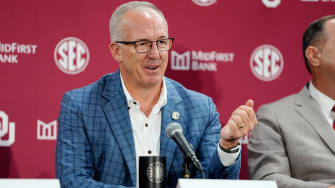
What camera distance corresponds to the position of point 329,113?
10.8 ft

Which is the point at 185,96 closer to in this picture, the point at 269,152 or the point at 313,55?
the point at 269,152

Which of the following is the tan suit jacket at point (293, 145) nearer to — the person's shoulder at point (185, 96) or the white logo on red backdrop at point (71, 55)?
the person's shoulder at point (185, 96)

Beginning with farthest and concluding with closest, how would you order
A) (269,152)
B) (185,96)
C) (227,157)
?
(269,152) → (185,96) → (227,157)

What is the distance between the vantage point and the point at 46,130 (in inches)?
Answer: 130

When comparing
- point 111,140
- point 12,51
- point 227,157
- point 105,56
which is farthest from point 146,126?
point 12,51

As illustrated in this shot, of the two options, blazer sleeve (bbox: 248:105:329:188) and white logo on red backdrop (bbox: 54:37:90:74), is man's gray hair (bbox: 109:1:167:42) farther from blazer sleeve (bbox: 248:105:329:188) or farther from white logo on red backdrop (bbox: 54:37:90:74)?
blazer sleeve (bbox: 248:105:329:188)

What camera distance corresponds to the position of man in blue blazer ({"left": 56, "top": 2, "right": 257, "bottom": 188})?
8.58 ft

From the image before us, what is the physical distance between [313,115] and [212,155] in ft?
2.80

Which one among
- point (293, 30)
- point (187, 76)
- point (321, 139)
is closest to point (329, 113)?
point (321, 139)

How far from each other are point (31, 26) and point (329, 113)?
6.07 feet

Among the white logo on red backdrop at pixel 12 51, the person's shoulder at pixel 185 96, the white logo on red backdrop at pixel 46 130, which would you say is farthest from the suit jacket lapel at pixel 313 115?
the white logo on red backdrop at pixel 12 51

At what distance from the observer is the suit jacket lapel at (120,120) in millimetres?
2617

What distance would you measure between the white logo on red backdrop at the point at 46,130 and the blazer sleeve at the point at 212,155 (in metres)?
1.00

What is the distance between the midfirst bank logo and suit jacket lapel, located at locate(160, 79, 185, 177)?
51 centimetres
